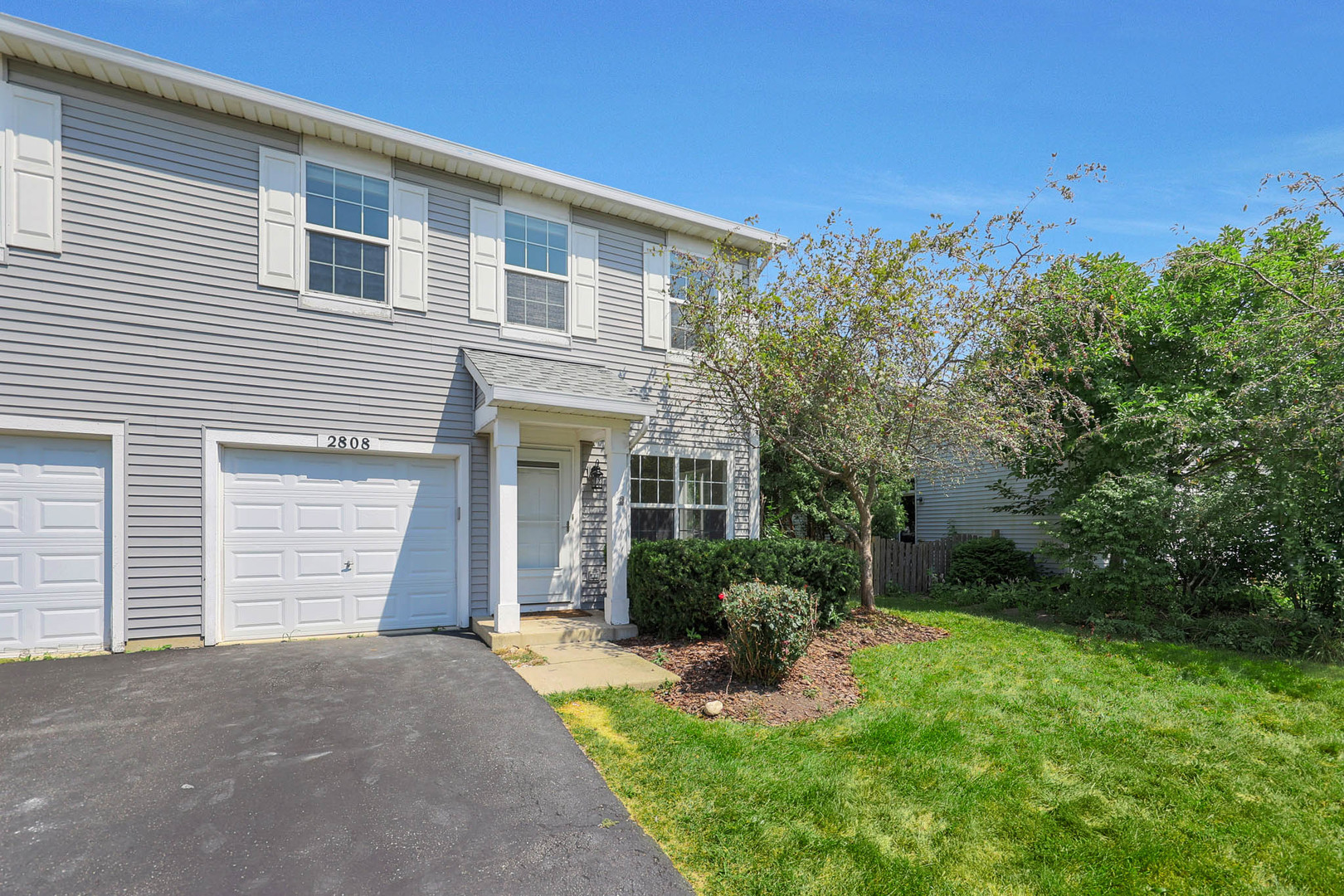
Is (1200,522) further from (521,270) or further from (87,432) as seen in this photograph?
(87,432)

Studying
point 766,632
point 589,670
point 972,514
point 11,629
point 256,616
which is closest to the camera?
point 766,632

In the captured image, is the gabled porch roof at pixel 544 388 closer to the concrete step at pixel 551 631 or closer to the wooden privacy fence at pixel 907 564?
the concrete step at pixel 551 631

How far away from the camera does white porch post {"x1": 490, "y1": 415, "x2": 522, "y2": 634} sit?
6.94 meters

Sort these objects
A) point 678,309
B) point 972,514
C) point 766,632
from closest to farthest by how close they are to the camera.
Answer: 1. point 766,632
2. point 678,309
3. point 972,514

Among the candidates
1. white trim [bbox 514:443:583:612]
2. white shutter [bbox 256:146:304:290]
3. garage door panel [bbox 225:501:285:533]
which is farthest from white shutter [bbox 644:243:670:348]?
garage door panel [bbox 225:501:285:533]

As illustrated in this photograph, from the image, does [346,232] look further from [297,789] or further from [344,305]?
[297,789]

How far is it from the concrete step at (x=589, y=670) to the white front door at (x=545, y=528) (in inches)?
57.4

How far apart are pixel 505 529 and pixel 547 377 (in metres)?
1.87

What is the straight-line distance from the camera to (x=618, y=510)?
803 centimetres

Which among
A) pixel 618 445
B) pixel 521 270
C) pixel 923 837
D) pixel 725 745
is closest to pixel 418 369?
pixel 521 270

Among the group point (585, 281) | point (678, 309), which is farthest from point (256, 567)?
point (678, 309)

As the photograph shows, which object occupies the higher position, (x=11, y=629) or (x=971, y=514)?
(x=971, y=514)

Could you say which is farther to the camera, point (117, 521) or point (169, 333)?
point (169, 333)

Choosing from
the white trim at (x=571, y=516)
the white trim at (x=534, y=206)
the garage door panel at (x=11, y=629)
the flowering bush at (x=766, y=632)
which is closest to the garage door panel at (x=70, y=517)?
the garage door panel at (x=11, y=629)
